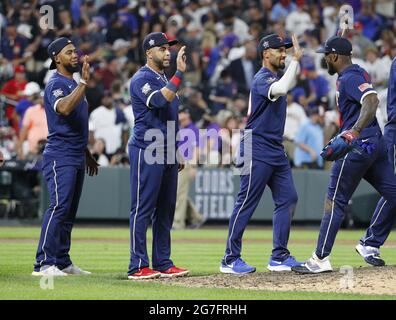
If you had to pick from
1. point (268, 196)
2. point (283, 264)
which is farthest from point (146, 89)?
point (268, 196)

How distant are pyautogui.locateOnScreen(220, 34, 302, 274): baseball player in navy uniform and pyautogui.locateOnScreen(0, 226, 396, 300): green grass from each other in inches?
26.5

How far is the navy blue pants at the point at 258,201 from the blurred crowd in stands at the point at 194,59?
29.6 feet

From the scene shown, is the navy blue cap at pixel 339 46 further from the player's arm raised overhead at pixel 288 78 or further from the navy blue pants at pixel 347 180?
the navy blue pants at pixel 347 180

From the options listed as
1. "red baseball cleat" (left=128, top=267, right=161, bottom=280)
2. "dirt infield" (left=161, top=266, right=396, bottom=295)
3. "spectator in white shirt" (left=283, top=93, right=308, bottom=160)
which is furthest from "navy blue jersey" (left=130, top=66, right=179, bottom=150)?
"spectator in white shirt" (left=283, top=93, right=308, bottom=160)

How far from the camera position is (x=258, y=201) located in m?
10.8

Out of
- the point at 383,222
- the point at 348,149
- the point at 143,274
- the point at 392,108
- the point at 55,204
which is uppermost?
the point at 392,108

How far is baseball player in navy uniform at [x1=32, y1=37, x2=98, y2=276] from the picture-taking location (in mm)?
10594

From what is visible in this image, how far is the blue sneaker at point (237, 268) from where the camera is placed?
1058 cm

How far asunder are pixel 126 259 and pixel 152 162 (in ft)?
11.1

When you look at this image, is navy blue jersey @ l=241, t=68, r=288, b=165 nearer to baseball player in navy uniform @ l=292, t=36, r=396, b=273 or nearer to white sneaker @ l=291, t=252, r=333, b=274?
baseball player in navy uniform @ l=292, t=36, r=396, b=273

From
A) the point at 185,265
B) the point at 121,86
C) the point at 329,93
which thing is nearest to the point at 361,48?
the point at 329,93

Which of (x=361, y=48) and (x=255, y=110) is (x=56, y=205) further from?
(x=361, y=48)

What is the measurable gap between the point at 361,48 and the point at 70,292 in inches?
689

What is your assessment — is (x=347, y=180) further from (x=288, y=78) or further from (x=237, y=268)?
(x=237, y=268)
